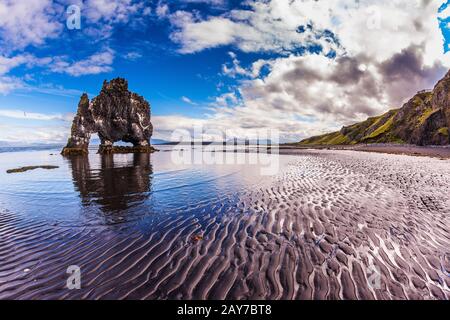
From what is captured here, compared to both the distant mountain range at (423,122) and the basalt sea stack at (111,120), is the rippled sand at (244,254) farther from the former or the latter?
the distant mountain range at (423,122)

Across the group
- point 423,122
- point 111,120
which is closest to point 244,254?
point 111,120

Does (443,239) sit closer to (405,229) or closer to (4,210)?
(405,229)

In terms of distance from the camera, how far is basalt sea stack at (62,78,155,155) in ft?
251

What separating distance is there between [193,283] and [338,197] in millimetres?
12699

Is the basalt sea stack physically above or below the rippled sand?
above

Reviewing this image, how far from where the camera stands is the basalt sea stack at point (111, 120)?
76562mm

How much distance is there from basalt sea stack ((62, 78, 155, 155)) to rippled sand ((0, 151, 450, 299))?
251 feet

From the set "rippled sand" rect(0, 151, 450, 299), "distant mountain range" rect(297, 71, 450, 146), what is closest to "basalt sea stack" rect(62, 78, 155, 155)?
"rippled sand" rect(0, 151, 450, 299)

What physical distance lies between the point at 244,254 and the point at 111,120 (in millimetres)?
91755

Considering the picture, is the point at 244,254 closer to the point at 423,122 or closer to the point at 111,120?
the point at 111,120

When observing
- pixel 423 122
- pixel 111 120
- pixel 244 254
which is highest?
pixel 423 122

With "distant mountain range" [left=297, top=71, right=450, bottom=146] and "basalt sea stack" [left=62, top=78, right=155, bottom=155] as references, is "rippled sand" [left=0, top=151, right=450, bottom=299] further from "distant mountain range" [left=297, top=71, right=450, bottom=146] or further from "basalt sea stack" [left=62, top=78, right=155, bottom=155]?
"distant mountain range" [left=297, top=71, right=450, bottom=146]

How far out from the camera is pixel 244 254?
7324mm
